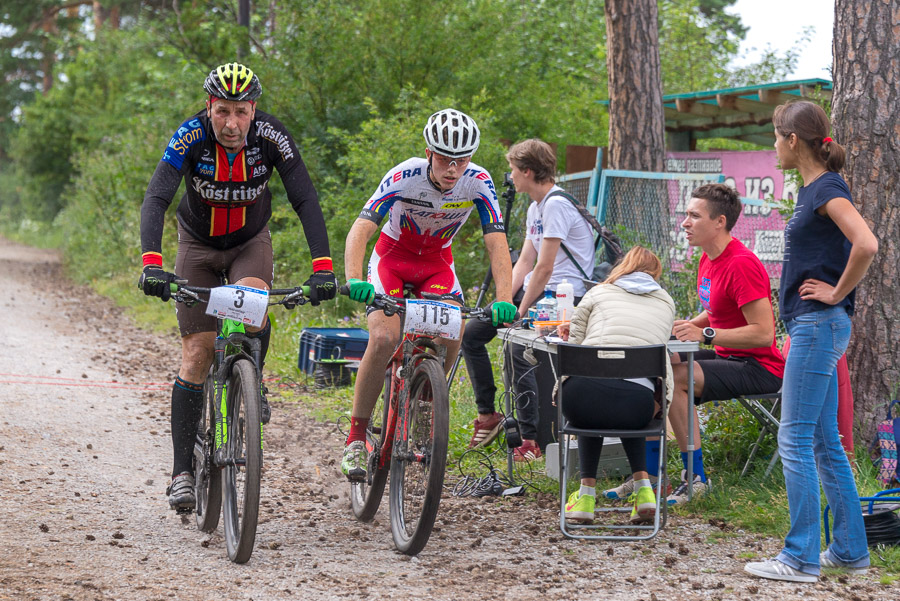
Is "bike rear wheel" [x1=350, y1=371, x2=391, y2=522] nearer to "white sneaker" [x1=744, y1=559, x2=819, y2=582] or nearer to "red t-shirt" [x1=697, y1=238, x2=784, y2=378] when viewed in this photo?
"white sneaker" [x1=744, y1=559, x2=819, y2=582]

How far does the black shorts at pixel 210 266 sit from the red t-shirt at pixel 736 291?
2.61 meters

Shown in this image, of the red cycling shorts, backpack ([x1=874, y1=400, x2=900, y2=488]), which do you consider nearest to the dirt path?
backpack ([x1=874, y1=400, x2=900, y2=488])

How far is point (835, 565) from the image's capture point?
4.63m

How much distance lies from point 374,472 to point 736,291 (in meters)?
2.31

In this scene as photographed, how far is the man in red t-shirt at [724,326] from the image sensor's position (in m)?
5.67

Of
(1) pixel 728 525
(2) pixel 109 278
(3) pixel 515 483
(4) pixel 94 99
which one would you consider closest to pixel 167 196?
(3) pixel 515 483

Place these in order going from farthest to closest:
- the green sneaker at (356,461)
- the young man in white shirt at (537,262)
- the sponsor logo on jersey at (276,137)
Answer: the young man in white shirt at (537,262) < the green sneaker at (356,461) < the sponsor logo on jersey at (276,137)

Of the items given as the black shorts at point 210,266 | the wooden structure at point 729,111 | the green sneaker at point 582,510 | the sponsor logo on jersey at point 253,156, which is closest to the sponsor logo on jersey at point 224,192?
the sponsor logo on jersey at point 253,156

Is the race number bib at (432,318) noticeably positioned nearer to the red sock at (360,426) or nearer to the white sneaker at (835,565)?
the red sock at (360,426)

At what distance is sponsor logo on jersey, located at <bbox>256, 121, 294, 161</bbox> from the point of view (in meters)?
5.04

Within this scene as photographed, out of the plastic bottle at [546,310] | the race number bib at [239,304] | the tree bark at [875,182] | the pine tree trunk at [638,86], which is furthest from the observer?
the pine tree trunk at [638,86]

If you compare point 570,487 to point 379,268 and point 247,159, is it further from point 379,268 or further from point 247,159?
point 247,159

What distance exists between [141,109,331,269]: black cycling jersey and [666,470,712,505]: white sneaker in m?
2.53

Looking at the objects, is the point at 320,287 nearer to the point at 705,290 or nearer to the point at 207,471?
the point at 207,471
